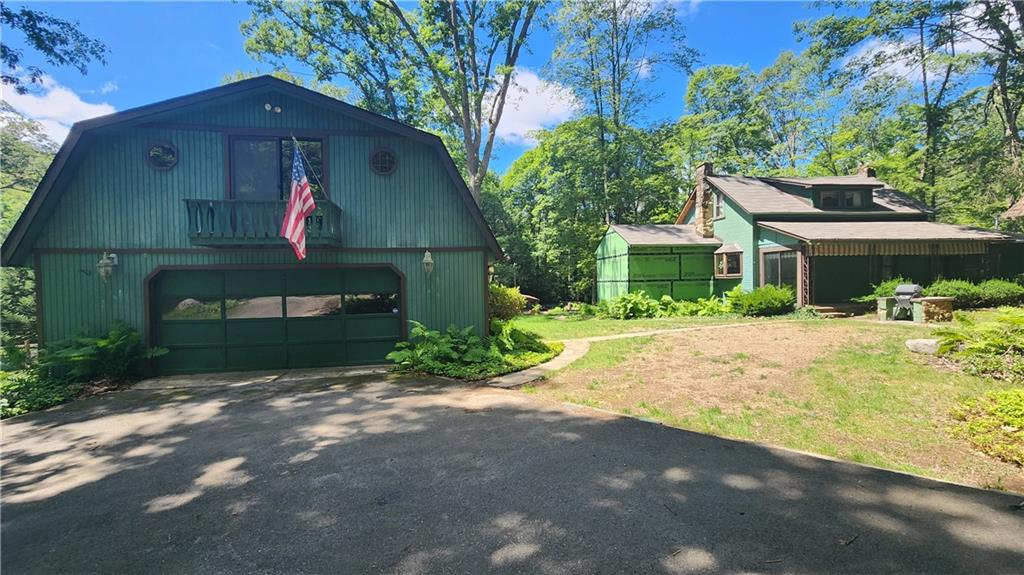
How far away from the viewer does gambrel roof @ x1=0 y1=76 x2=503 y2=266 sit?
8.24m

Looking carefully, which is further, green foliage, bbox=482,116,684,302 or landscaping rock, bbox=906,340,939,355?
green foliage, bbox=482,116,684,302

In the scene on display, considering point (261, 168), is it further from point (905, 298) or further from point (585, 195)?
point (585, 195)

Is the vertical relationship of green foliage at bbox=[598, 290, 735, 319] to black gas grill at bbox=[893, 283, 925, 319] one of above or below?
below

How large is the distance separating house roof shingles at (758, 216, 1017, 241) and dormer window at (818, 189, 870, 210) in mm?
1419

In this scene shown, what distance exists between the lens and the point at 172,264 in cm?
926

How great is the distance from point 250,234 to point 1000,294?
23.7 meters

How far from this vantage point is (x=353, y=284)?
10.1m

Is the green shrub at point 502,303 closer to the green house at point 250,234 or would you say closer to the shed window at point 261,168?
the green house at point 250,234

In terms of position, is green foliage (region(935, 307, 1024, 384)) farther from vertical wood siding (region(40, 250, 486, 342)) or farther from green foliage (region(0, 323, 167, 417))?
green foliage (region(0, 323, 167, 417))

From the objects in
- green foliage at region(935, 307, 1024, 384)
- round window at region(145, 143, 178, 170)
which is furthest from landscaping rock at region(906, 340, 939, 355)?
round window at region(145, 143, 178, 170)

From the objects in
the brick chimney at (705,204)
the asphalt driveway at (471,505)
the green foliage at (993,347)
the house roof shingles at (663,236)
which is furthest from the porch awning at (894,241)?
the asphalt driveway at (471,505)

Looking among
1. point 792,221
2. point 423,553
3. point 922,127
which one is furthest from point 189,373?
point 922,127

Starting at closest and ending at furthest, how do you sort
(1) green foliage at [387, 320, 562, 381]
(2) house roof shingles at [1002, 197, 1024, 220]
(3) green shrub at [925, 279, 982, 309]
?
(1) green foliage at [387, 320, 562, 381], (3) green shrub at [925, 279, 982, 309], (2) house roof shingles at [1002, 197, 1024, 220]

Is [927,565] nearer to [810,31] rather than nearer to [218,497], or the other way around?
[218,497]
